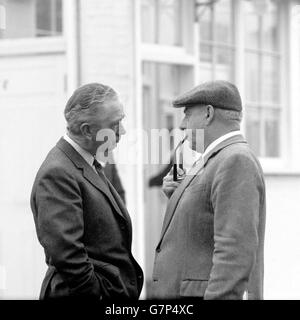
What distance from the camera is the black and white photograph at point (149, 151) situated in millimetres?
3500

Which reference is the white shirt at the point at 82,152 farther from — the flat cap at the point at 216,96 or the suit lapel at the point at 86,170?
the flat cap at the point at 216,96

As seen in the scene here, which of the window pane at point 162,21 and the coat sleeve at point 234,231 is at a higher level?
the window pane at point 162,21

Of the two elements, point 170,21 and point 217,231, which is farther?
point 170,21

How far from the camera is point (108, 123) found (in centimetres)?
369

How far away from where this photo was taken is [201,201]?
3.52 meters

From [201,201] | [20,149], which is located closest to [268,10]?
[20,149]

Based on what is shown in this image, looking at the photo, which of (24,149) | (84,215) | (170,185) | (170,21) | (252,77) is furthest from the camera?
(252,77)

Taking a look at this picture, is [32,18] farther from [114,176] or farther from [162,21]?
[114,176]

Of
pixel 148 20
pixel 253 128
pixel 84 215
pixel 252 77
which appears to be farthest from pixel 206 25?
pixel 84 215

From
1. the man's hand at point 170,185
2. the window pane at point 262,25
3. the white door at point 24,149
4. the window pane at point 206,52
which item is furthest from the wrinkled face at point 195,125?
the window pane at point 262,25

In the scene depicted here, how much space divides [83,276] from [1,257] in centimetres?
368

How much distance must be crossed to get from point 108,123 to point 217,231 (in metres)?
0.65

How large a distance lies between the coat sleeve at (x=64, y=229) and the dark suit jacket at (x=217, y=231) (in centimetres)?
32

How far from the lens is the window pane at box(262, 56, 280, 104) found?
8.59m
